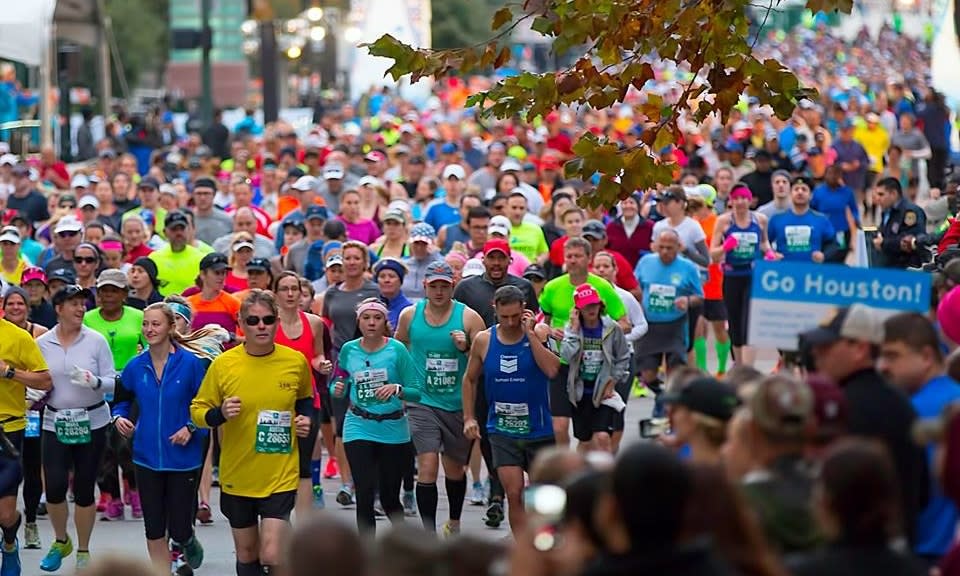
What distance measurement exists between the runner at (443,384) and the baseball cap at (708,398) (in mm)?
5550

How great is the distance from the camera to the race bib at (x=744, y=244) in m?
17.2

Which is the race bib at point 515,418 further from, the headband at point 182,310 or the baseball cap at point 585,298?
the headband at point 182,310

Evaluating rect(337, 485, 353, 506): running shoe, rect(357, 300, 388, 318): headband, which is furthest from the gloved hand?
rect(337, 485, 353, 506): running shoe

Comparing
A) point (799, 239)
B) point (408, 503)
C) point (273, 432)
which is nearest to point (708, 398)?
point (273, 432)

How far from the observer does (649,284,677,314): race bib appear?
15.7 meters

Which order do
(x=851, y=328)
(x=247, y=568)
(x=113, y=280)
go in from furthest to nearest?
(x=113, y=280) → (x=247, y=568) → (x=851, y=328)

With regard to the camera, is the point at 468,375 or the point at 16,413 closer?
the point at 16,413

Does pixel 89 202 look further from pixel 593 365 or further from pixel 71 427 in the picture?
pixel 593 365

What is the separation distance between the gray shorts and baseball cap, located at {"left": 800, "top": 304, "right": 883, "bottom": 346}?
527cm

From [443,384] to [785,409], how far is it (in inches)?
249

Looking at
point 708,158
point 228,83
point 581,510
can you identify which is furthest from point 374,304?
point 228,83

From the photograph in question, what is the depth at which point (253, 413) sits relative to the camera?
10609mm

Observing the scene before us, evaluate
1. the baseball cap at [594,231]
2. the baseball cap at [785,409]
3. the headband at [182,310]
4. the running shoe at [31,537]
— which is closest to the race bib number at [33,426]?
the running shoe at [31,537]

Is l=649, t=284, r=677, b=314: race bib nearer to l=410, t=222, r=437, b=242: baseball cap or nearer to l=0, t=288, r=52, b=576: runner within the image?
l=410, t=222, r=437, b=242: baseball cap
